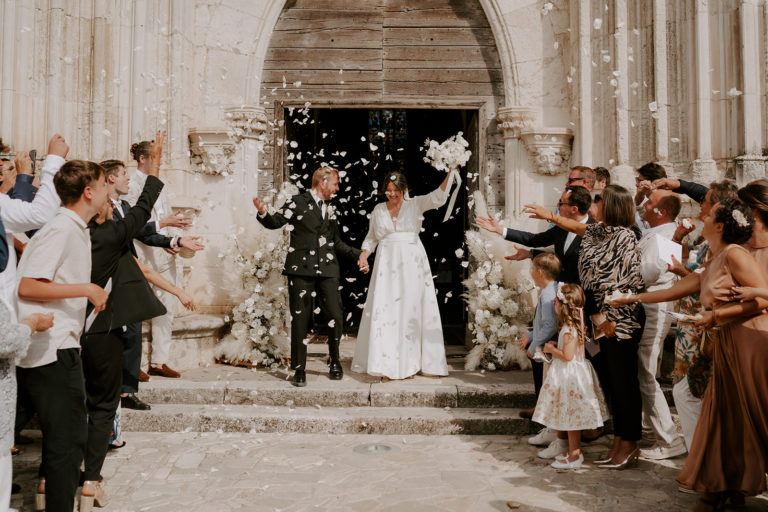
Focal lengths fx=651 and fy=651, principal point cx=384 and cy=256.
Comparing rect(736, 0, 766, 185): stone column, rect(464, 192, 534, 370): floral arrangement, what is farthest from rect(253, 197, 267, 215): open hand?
rect(736, 0, 766, 185): stone column

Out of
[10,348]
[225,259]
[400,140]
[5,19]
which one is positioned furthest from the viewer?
[400,140]

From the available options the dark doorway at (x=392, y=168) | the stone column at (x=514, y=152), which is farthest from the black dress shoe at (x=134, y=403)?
the dark doorway at (x=392, y=168)

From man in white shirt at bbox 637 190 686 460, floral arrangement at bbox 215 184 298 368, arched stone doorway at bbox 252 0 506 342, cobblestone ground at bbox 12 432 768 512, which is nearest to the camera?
cobblestone ground at bbox 12 432 768 512

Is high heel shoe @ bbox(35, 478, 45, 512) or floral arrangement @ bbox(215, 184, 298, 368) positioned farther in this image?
floral arrangement @ bbox(215, 184, 298, 368)

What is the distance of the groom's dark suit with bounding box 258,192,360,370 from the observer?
6.14 metres

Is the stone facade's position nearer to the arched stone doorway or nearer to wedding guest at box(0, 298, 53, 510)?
the arched stone doorway

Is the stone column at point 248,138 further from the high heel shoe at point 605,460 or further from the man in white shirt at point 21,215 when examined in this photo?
the high heel shoe at point 605,460

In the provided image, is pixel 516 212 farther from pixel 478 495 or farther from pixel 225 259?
pixel 478 495

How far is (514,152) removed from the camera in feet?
25.1

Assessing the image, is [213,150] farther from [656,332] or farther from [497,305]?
[656,332]

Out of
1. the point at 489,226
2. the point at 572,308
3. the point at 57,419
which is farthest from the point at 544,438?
the point at 57,419

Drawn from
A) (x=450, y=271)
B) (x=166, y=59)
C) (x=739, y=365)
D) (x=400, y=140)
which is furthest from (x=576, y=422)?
(x=400, y=140)

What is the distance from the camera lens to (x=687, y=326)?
13.7 feet

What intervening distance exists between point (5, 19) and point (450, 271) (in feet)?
26.6
